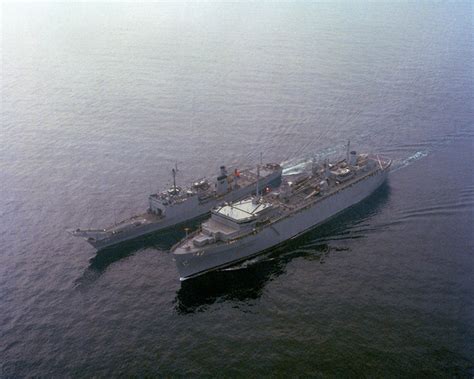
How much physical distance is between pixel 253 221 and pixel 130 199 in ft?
97.3

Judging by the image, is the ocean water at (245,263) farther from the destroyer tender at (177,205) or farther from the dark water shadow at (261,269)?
the destroyer tender at (177,205)

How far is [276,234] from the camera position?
79.6 m

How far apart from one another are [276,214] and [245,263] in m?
10.2

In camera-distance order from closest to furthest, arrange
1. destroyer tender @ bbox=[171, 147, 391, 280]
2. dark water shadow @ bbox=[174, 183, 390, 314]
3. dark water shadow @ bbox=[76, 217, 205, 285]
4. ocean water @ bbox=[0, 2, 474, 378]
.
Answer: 1. ocean water @ bbox=[0, 2, 474, 378]
2. dark water shadow @ bbox=[174, 183, 390, 314]
3. destroyer tender @ bbox=[171, 147, 391, 280]
4. dark water shadow @ bbox=[76, 217, 205, 285]

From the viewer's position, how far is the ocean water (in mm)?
56719

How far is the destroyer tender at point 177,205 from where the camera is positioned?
80750 mm

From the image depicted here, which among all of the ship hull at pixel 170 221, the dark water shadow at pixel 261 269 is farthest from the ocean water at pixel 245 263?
the ship hull at pixel 170 221

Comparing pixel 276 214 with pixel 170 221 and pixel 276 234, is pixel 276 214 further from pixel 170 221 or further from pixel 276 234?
pixel 170 221

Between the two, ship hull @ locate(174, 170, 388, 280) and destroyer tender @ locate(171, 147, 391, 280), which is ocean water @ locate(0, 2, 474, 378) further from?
destroyer tender @ locate(171, 147, 391, 280)

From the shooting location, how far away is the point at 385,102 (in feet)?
446

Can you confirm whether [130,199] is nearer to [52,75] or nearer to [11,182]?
[11,182]

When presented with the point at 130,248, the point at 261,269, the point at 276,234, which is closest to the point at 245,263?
the point at 261,269

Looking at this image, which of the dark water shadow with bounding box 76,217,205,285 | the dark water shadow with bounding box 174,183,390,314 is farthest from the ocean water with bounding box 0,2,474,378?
the dark water shadow with bounding box 76,217,205,285

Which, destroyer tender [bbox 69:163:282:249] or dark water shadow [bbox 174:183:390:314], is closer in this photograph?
dark water shadow [bbox 174:183:390:314]
